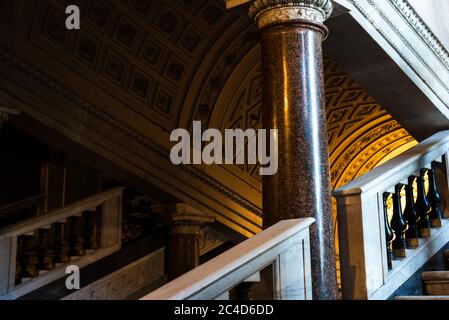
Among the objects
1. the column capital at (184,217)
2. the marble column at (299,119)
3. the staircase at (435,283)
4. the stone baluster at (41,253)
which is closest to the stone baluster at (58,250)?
the stone baluster at (41,253)

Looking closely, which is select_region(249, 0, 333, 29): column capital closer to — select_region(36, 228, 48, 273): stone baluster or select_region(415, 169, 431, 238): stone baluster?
select_region(415, 169, 431, 238): stone baluster

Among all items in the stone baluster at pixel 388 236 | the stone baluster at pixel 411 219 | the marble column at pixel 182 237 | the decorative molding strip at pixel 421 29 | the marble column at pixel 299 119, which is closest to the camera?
the marble column at pixel 299 119

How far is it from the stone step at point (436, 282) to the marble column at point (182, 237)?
5058 millimetres

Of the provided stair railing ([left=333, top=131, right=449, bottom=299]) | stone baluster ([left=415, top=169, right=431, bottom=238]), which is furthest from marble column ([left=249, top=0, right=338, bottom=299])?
stone baluster ([left=415, top=169, right=431, bottom=238])

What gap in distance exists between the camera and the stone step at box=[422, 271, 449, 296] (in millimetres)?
4963

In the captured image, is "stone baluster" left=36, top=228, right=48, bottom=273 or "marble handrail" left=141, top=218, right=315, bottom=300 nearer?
"marble handrail" left=141, top=218, right=315, bottom=300

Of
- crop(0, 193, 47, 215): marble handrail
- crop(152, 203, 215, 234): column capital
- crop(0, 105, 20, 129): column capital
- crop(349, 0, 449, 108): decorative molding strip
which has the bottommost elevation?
crop(152, 203, 215, 234): column capital

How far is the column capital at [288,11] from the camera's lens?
15.4 feet

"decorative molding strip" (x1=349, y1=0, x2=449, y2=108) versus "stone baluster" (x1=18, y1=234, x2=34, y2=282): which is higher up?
"decorative molding strip" (x1=349, y1=0, x2=449, y2=108)

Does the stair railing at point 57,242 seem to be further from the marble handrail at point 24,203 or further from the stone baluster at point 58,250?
the marble handrail at point 24,203

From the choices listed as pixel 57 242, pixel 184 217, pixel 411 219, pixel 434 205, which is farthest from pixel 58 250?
pixel 434 205

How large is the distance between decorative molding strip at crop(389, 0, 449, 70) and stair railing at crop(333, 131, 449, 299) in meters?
1.34

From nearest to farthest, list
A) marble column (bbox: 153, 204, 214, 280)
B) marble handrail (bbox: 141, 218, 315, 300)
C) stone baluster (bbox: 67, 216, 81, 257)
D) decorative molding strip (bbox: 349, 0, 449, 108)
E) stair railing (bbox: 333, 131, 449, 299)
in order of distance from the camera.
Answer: marble handrail (bbox: 141, 218, 315, 300) → stair railing (bbox: 333, 131, 449, 299) → decorative molding strip (bbox: 349, 0, 449, 108) → stone baluster (bbox: 67, 216, 81, 257) → marble column (bbox: 153, 204, 214, 280)

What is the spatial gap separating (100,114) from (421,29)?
4.23 metres
